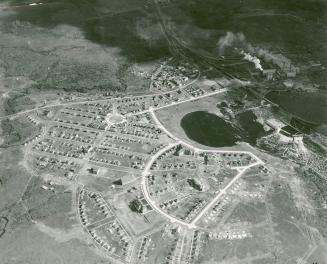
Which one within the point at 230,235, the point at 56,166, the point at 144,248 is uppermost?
the point at 230,235

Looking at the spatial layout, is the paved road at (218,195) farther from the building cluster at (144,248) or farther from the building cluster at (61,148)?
the building cluster at (61,148)

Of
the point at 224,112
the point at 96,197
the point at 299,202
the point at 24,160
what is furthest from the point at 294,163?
the point at 24,160

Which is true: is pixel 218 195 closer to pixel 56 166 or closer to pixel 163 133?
pixel 163 133

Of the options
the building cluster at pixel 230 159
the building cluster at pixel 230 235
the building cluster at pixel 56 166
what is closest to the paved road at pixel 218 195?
the building cluster at pixel 230 159

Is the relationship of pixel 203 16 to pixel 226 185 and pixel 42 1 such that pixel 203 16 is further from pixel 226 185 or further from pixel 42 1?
pixel 226 185

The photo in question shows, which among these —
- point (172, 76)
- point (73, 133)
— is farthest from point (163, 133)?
point (172, 76)

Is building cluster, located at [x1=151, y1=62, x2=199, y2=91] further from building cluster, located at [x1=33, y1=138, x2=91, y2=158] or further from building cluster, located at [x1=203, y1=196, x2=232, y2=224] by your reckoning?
building cluster, located at [x1=203, y1=196, x2=232, y2=224]
